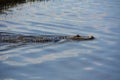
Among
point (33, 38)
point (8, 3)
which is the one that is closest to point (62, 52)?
point (33, 38)

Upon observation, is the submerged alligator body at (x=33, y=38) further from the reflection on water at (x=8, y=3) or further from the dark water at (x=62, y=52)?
the reflection on water at (x=8, y=3)

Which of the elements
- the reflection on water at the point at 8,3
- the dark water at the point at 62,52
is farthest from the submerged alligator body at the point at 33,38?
the reflection on water at the point at 8,3

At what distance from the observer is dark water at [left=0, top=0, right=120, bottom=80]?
9562 mm

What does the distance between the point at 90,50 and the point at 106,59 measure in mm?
1346

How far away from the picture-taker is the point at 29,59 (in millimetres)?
11055

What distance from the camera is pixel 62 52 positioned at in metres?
12.0

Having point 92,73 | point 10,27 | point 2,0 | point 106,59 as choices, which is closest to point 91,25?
point 10,27

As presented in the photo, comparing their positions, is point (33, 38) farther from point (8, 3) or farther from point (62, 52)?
point (8, 3)

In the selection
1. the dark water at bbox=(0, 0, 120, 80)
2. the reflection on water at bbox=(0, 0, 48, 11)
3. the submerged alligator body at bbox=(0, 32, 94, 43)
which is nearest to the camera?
the dark water at bbox=(0, 0, 120, 80)

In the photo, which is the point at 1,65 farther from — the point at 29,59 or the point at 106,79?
the point at 106,79

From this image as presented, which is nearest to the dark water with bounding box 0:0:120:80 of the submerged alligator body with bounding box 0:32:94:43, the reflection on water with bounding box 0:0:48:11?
the submerged alligator body with bounding box 0:32:94:43

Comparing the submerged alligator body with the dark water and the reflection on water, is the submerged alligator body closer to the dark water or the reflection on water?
the dark water

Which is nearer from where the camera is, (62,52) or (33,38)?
(62,52)

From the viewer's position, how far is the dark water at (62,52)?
956 cm
